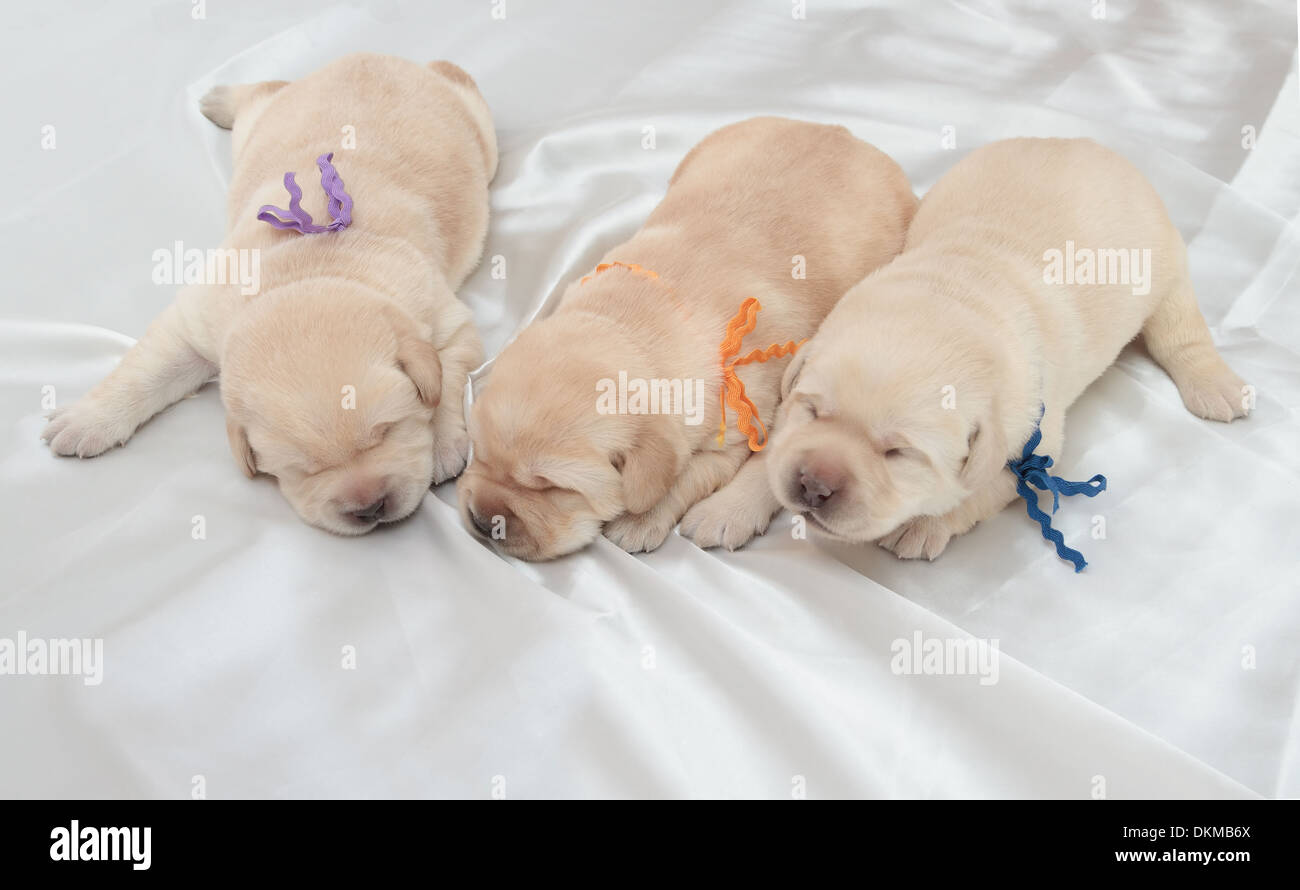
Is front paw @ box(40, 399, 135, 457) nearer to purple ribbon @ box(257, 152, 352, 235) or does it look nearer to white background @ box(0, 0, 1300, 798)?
white background @ box(0, 0, 1300, 798)

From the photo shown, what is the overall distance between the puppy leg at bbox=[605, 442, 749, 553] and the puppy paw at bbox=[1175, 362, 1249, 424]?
5.03 feet

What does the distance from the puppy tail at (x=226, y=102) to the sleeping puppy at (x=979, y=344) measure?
279cm

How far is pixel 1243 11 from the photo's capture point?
16.8 feet

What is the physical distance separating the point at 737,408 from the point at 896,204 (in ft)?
3.62

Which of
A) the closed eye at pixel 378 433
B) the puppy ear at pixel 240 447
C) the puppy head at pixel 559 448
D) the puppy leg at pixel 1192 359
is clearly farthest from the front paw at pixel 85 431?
the puppy leg at pixel 1192 359

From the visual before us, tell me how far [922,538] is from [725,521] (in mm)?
564

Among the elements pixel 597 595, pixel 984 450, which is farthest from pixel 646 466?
pixel 984 450

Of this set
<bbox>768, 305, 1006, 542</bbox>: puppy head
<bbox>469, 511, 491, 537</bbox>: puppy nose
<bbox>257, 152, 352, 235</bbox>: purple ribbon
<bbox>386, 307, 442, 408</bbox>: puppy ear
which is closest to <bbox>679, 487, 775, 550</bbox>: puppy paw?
<bbox>768, 305, 1006, 542</bbox>: puppy head

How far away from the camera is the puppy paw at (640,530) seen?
9.89 feet

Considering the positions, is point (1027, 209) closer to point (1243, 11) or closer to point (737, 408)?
point (737, 408)

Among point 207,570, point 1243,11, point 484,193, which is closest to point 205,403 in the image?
point 207,570

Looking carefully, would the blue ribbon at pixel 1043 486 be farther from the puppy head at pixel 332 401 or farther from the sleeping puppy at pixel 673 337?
the puppy head at pixel 332 401

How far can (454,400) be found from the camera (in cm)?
333

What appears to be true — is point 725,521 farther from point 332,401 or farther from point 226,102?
point 226,102
